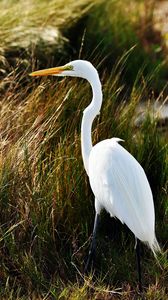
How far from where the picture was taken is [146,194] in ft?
11.9

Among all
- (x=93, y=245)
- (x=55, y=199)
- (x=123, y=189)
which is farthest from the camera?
(x=55, y=199)

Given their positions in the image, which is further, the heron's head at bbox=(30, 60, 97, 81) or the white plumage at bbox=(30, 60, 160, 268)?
the heron's head at bbox=(30, 60, 97, 81)

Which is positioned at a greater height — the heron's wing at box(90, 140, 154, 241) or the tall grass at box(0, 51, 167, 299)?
the heron's wing at box(90, 140, 154, 241)

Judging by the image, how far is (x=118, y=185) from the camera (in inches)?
144

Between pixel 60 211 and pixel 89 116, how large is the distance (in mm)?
478

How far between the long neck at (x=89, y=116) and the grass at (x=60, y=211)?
6.9 inches

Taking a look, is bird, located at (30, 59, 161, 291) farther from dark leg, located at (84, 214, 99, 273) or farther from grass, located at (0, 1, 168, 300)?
grass, located at (0, 1, 168, 300)

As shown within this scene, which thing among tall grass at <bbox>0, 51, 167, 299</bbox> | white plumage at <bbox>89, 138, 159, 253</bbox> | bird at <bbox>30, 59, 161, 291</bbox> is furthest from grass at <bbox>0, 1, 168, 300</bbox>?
white plumage at <bbox>89, 138, 159, 253</bbox>

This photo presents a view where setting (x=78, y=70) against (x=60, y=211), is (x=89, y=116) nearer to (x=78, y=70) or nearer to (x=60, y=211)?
(x=78, y=70)

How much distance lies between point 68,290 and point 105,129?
3.54ft

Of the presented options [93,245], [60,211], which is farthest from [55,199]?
[93,245]

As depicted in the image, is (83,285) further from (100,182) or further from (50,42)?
(50,42)

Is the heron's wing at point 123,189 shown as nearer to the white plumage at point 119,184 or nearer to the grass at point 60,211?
the white plumage at point 119,184

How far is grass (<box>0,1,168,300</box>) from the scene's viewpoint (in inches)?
150
